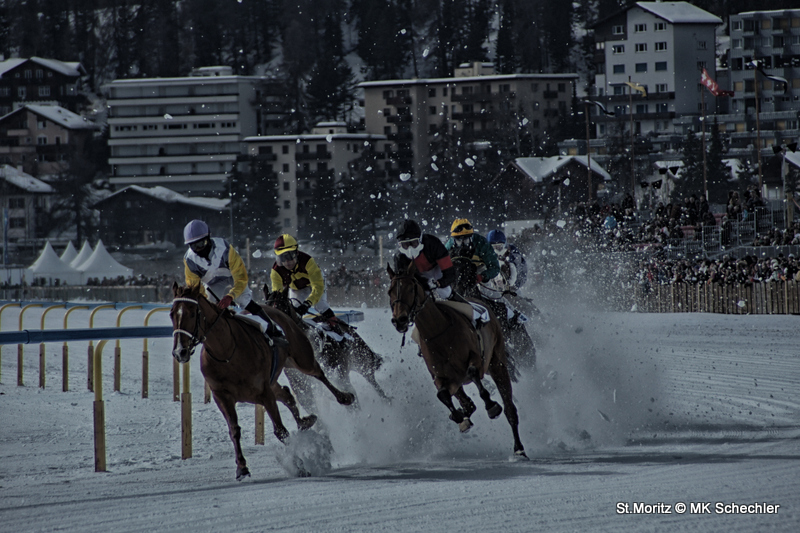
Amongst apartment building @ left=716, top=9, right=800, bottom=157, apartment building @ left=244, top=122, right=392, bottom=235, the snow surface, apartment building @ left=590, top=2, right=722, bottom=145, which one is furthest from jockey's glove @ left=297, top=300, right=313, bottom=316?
apartment building @ left=716, top=9, right=800, bottom=157

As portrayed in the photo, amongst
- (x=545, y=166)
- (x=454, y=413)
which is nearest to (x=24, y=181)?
(x=545, y=166)

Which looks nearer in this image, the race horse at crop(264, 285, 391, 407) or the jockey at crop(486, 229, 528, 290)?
the race horse at crop(264, 285, 391, 407)

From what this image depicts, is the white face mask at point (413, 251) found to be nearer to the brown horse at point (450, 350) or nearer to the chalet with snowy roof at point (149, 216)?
the brown horse at point (450, 350)

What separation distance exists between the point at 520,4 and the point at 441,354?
11916 centimetres

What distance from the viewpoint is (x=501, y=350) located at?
9.90 metres

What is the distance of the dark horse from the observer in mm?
10602

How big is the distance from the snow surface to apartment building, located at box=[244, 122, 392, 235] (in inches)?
2494

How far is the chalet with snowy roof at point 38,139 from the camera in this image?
3755 inches

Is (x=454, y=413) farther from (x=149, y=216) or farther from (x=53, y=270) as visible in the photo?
(x=149, y=216)

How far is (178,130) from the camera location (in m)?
94.8

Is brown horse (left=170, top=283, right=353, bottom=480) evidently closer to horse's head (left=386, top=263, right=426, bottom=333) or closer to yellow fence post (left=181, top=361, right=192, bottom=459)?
yellow fence post (left=181, top=361, right=192, bottom=459)

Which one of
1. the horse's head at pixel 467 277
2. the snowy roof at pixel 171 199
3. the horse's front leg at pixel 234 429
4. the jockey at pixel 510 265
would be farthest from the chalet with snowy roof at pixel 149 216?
the horse's front leg at pixel 234 429

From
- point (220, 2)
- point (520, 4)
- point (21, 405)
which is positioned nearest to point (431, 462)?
point (21, 405)

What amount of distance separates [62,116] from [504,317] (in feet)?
313
